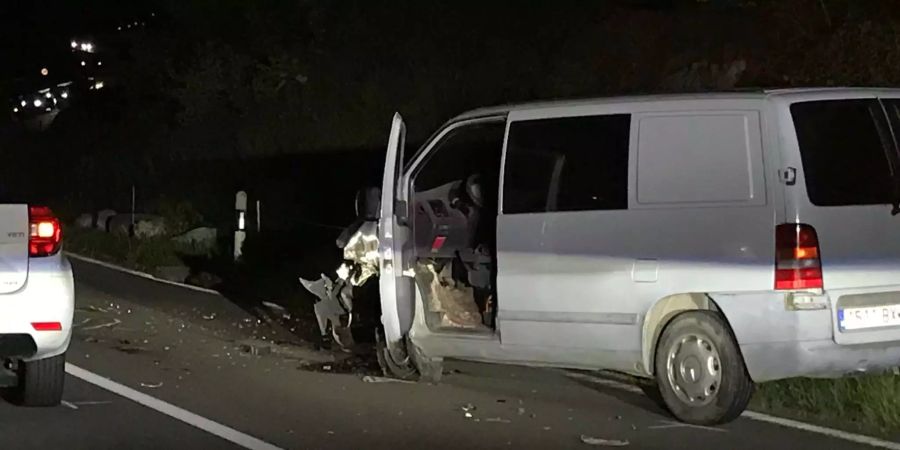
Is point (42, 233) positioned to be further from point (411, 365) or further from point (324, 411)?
point (411, 365)

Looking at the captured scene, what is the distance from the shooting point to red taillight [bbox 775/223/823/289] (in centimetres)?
792

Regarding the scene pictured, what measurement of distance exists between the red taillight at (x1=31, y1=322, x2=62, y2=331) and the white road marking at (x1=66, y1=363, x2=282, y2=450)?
2.95 ft

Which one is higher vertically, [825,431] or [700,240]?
[700,240]

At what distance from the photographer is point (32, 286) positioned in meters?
8.50

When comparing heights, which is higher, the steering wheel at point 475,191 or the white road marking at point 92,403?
the steering wheel at point 475,191

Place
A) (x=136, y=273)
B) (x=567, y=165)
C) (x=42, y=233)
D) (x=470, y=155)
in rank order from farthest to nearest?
(x=136, y=273) < (x=470, y=155) < (x=567, y=165) < (x=42, y=233)

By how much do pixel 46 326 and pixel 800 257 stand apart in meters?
4.39

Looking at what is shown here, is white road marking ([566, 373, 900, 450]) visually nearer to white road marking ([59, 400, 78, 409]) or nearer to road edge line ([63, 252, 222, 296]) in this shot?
white road marking ([59, 400, 78, 409])

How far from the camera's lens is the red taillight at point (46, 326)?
8508mm

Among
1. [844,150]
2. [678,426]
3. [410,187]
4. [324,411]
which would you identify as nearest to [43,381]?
[324,411]

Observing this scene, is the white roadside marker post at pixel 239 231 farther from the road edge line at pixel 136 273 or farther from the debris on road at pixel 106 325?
the debris on road at pixel 106 325

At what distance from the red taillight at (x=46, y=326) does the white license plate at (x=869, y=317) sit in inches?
179

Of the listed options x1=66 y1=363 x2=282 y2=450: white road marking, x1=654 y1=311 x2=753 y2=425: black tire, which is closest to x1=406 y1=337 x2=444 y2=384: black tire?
x1=66 y1=363 x2=282 y2=450: white road marking

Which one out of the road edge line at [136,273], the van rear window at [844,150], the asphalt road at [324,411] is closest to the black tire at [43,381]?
the asphalt road at [324,411]
